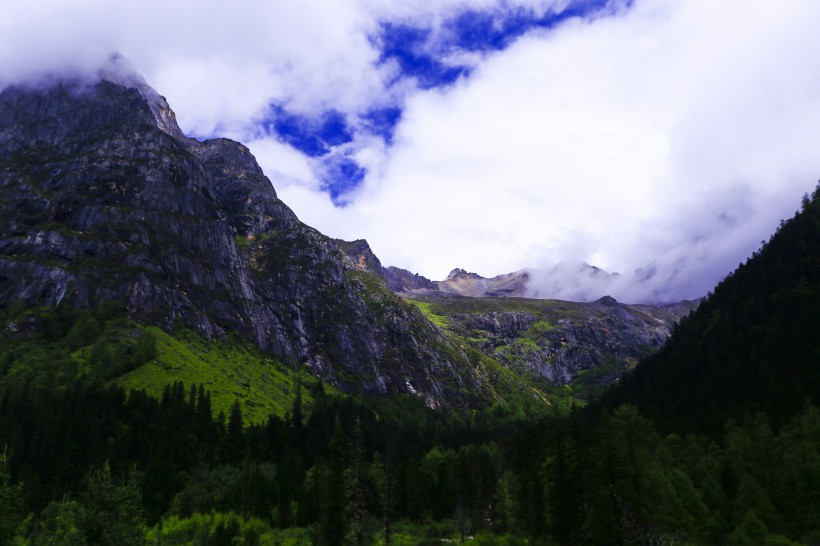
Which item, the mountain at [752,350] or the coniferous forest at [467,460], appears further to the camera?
the mountain at [752,350]

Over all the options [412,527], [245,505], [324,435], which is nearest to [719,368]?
[412,527]

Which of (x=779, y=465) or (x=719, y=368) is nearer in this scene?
(x=779, y=465)

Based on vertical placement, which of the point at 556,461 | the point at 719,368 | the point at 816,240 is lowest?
the point at 556,461

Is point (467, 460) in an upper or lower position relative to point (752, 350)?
lower

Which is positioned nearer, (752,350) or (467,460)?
(467,460)

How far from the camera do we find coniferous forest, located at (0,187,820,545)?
68312 mm

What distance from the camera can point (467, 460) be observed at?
12650 cm

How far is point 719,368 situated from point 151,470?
153m

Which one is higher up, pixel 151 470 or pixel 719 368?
pixel 719 368

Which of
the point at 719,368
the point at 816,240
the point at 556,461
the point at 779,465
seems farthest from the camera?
the point at 816,240

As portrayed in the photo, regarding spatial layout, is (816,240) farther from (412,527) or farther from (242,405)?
(242,405)

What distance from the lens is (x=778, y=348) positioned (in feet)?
466

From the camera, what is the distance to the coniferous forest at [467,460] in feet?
224

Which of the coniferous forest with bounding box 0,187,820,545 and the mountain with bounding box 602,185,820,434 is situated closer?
the coniferous forest with bounding box 0,187,820,545
